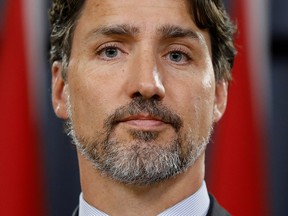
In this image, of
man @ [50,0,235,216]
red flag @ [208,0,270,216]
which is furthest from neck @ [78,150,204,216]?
red flag @ [208,0,270,216]

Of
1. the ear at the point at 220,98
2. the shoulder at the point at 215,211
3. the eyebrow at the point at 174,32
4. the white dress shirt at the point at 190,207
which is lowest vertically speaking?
the shoulder at the point at 215,211

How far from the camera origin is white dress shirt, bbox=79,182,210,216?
107 centimetres

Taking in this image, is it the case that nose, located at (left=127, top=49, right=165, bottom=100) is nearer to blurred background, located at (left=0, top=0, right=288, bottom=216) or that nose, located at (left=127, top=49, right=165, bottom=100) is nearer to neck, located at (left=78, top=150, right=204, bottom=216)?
neck, located at (left=78, top=150, right=204, bottom=216)

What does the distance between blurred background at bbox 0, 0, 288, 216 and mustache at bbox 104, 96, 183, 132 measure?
628 millimetres

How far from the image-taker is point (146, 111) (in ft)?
3.36

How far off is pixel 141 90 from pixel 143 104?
0.09 ft

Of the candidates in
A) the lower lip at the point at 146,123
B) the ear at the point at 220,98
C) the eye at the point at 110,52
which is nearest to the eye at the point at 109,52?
the eye at the point at 110,52

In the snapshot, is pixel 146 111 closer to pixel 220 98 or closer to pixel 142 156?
pixel 142 156
